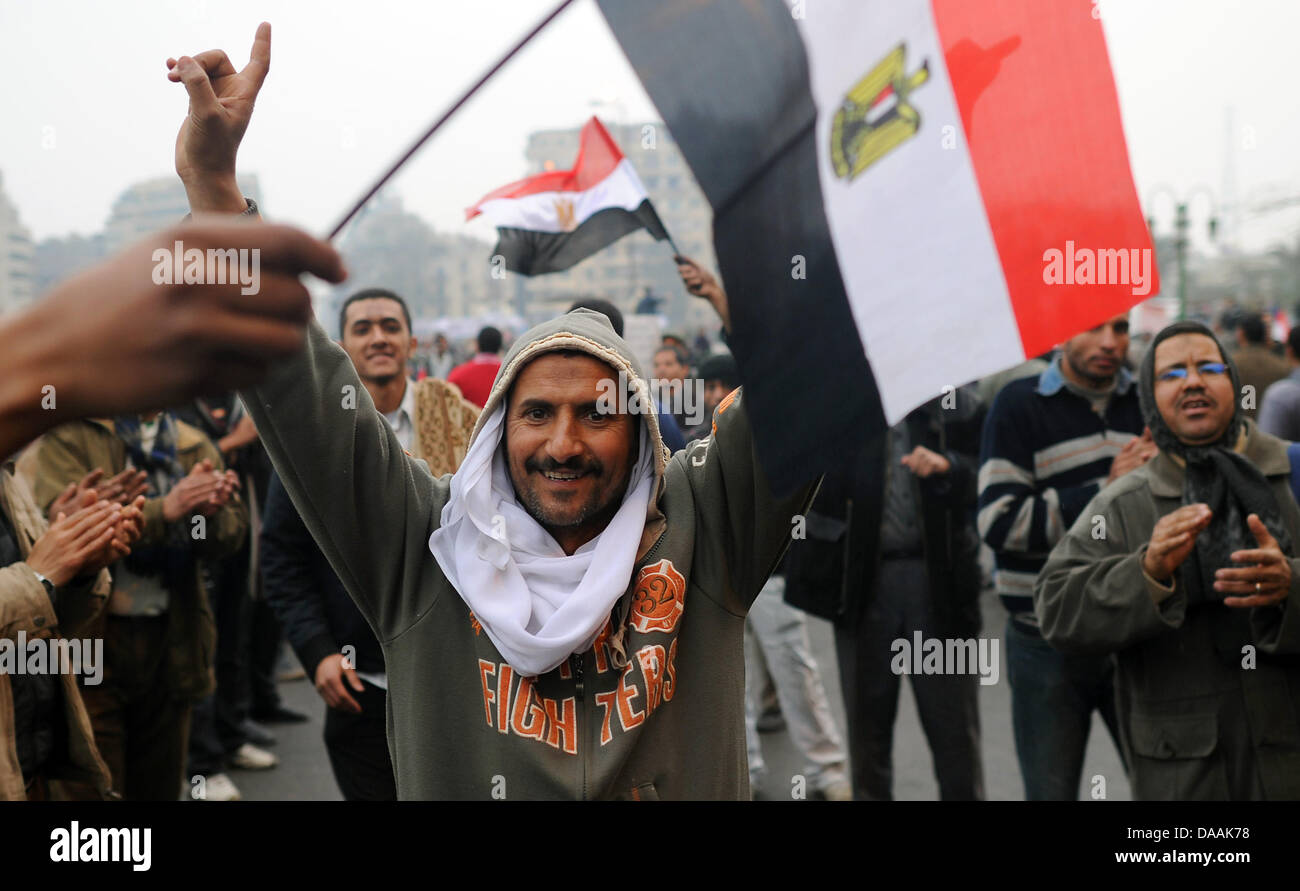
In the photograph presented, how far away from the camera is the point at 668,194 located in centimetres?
7525

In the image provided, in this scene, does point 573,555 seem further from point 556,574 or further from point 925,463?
point 925,463

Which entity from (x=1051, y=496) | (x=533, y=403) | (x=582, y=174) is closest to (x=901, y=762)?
(x=1051, y=496)

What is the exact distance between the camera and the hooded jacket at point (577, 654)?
7.16 feet

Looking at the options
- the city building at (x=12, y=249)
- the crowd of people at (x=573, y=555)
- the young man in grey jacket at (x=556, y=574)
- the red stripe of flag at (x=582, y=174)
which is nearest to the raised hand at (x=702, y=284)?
the crowd of people at (x=573, y=555)

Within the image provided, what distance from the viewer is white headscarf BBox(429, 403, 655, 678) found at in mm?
2148

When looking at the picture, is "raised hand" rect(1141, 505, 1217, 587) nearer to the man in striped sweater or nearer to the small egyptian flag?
the man in striped sweater

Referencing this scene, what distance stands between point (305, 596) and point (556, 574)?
2.30m

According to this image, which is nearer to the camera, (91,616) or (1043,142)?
(1043,142)

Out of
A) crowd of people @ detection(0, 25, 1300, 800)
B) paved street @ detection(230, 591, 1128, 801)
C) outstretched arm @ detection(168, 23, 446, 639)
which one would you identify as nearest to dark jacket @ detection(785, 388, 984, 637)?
crowd of people @ detection(0, 25, 1300, 800)
